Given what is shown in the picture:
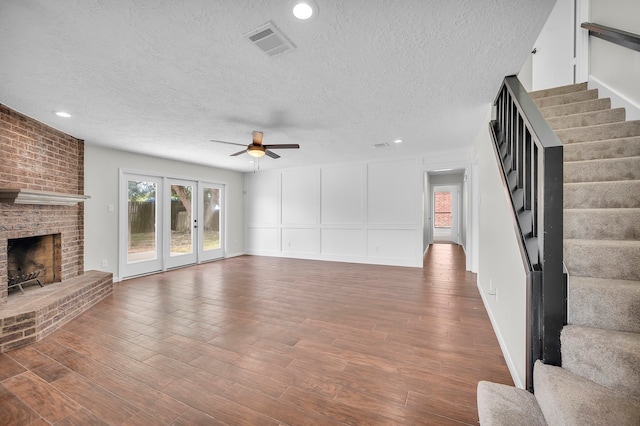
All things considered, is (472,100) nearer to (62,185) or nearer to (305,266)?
(305,266)

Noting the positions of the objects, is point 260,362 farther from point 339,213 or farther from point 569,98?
point 339,213

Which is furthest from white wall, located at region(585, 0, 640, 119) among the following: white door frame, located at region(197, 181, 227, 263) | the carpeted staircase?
white door frame, located at region(197, 181, 227, 263)

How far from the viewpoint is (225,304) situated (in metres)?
3.39

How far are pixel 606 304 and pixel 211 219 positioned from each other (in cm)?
703

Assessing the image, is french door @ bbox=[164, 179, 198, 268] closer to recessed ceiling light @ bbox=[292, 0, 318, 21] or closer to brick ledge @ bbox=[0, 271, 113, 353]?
brick ledge @ bbox=[0, 271, 113, 353]

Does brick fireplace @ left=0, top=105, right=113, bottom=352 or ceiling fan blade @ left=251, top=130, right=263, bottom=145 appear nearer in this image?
brick fireplace @ left=0, top=105, right=113, bottom=352

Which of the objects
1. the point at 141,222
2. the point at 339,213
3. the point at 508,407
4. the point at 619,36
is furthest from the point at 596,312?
the point at 141,222

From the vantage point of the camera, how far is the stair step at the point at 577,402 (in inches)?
36.9

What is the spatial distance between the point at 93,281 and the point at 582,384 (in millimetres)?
4950

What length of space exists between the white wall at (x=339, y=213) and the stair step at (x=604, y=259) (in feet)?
14.1

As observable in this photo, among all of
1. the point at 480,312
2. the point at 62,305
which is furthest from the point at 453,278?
the point at 62,305

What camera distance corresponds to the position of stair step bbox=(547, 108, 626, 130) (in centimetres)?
229

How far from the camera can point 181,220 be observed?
19.5ft

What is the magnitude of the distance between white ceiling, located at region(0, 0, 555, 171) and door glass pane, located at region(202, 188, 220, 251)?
3012 millimetres
